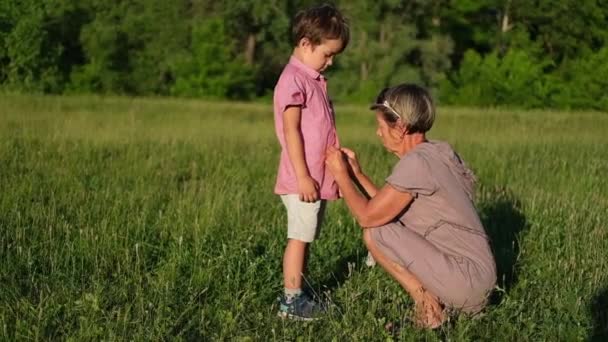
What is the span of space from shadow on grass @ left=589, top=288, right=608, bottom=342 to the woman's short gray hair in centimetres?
123

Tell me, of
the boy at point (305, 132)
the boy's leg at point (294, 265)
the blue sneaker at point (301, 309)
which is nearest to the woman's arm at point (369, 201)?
the boy at point (305, 132)

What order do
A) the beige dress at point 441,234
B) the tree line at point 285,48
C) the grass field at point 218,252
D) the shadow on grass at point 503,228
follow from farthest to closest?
the tree line at point 285,48 → the shadow on grass at point 503,228 → the beige dress at point 441,234 → the grass field at point 218,252

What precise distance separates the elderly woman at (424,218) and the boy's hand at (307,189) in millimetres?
125

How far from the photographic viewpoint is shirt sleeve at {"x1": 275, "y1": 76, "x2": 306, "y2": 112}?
12.7 ft

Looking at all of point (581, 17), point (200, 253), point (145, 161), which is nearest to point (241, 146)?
point (145, 161)

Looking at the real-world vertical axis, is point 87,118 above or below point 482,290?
below

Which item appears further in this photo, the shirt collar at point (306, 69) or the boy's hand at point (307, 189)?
the shirt collar at point (306, 69)

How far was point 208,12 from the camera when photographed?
4331cm

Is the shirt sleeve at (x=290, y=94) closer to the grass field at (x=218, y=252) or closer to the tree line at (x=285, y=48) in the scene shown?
the grass field at (x=218, y=252)

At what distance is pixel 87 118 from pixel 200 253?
1068 centimetres

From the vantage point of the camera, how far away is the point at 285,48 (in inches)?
1660

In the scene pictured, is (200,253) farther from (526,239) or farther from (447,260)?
(526,239)

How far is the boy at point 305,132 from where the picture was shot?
3902mm

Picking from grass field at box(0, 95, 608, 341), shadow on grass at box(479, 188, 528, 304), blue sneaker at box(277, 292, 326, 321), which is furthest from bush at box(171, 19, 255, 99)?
blue sneaker at box(277, 292, 326, 321)
